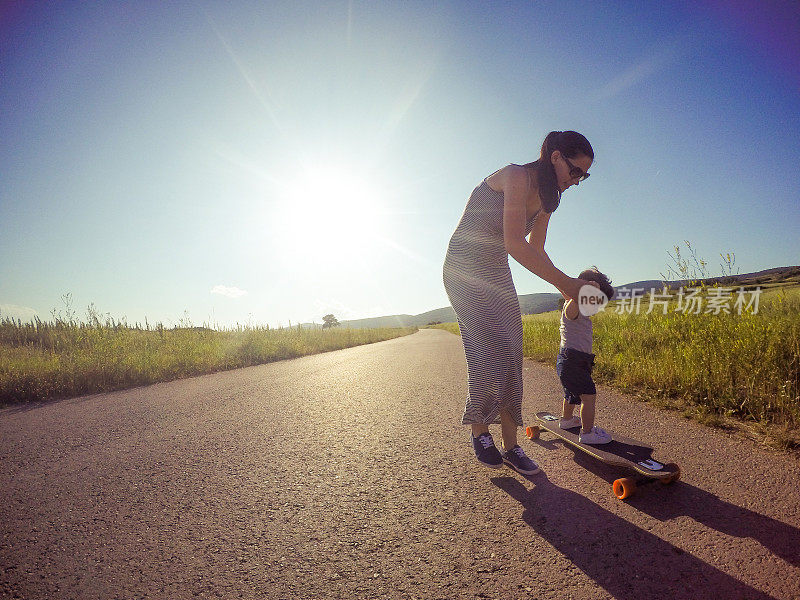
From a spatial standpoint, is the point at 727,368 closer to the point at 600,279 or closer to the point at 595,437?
the point at 595,437

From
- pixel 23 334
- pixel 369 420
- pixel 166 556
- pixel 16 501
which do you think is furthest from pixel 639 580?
pixel 23 334

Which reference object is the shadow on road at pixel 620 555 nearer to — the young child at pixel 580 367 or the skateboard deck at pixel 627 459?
the skateboard deck at pixel 627 459

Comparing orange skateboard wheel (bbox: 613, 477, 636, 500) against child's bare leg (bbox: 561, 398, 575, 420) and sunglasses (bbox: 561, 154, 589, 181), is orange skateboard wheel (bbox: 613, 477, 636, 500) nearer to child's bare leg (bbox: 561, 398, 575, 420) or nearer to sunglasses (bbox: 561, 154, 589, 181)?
child's bare leg (bbox: 561, 398, 575, 420)

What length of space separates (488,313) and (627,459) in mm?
1228

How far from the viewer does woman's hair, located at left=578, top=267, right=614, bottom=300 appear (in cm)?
252

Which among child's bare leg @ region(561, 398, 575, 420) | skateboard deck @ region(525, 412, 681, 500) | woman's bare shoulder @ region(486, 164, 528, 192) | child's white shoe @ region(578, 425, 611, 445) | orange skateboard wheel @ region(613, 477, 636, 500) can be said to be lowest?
orange skateboard wheel @ region(613, 477, 636, 500)

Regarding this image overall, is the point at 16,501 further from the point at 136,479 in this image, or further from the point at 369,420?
the point at 369,420

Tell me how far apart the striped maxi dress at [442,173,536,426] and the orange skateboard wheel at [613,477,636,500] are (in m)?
0.65

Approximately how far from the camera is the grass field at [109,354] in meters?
5.79

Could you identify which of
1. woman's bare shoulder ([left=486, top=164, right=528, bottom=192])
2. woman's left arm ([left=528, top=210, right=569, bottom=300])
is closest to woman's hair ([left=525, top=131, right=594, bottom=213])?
woman's bare shoulder ([left=486, top=164, right=528, bottom=192])

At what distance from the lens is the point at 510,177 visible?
2.38m

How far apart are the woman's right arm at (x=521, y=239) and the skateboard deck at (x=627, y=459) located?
1.05m

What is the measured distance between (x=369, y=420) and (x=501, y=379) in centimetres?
176

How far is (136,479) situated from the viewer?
8.29ft
